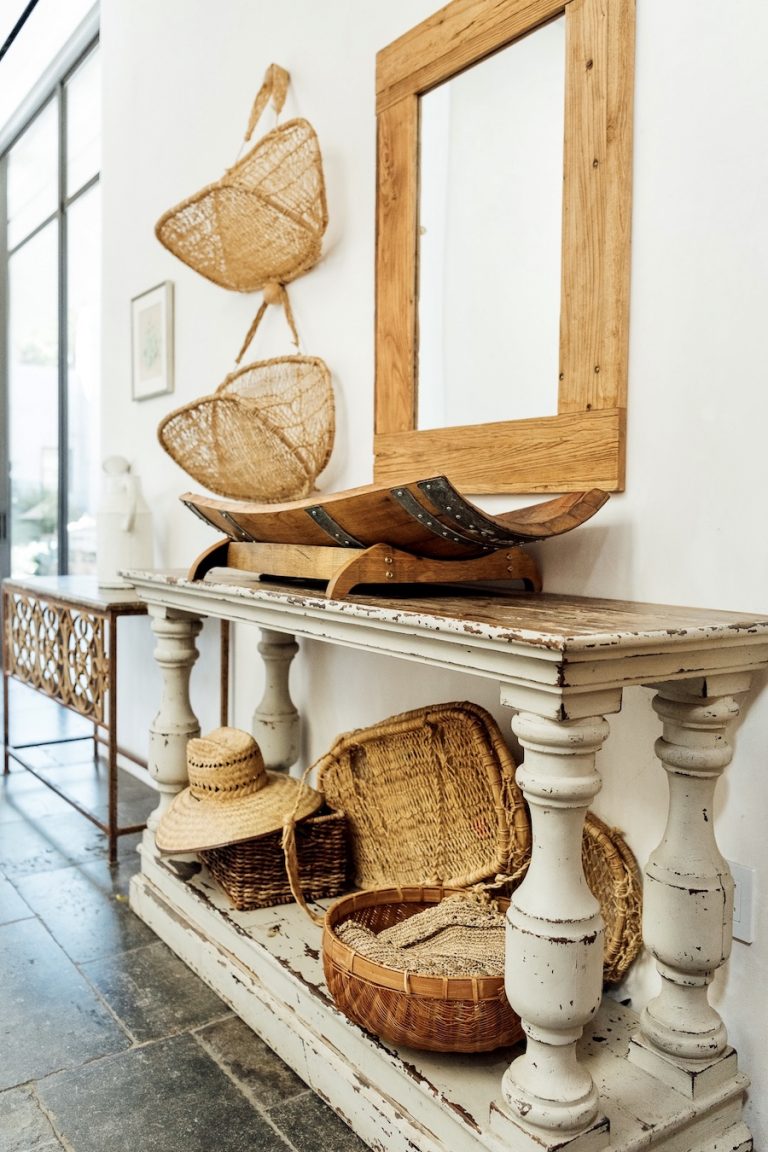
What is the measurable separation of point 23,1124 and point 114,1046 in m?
0.24

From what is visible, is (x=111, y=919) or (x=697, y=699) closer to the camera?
(x=697, y=699)

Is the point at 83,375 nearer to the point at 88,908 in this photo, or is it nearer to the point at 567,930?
the point at 88,908

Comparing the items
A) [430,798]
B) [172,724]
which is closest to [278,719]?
[172,724]

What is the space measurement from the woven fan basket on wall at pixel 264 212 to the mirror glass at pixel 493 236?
0.39 meters

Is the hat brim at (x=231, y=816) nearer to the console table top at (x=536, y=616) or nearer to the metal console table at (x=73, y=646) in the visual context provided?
the console table top at (x=536, y=616)

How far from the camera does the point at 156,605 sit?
2.19 meters

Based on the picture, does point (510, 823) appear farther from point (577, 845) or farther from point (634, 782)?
point (577, 845)

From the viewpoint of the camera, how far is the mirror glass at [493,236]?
1.66m

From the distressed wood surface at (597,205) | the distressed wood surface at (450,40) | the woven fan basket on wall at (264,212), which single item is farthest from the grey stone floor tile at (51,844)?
the distressed wood surface at (450,40)

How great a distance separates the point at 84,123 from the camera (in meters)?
4.38

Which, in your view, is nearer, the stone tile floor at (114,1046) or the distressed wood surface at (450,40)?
the stone tile floor at (114,1046)

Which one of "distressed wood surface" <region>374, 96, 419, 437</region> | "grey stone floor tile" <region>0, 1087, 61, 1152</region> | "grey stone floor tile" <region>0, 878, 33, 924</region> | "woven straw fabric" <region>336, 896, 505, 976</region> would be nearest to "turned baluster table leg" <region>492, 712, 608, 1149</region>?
"woven straw fabric" <region>336, 896, 505, 976</region>

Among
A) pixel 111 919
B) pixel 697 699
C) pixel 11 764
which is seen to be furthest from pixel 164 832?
pixel 11 764

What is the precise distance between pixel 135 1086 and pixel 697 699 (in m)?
1.16
